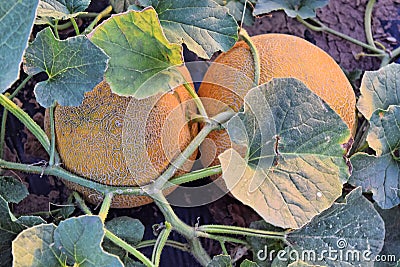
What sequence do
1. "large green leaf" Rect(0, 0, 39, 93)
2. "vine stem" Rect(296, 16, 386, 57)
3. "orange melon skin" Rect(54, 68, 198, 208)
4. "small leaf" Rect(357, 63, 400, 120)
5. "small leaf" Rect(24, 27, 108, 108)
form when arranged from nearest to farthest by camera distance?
"large green leaf" Rect(0, 0, 39, 93), "small leaf" Rect(24, 27, 108, 108), "orange melon skin" Rect(54, 68, 198, 208), "small leaf" Rect(357, 63, 400, 120), "vine stem" Rect(296, 16, 386, 57)

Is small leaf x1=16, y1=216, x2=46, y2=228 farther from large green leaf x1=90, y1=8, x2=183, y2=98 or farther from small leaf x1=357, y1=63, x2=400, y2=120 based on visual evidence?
small leaf x1=357, y1=63, x2=400, y2=120

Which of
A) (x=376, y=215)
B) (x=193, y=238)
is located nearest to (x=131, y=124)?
(x=193, y=238)

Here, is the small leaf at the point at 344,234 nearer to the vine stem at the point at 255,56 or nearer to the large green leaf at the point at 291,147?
the large green leaf at the point at 291,147

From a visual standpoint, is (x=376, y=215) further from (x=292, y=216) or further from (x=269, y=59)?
(x=269, y=59)

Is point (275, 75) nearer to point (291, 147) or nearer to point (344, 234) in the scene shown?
point (291, 147)

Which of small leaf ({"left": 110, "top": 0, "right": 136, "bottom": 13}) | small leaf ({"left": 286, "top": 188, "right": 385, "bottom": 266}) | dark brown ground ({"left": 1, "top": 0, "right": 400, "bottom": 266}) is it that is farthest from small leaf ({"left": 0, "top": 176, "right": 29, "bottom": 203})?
small leaf ({"left": 286, "top": 188, "right": 385, "bottom": 266})

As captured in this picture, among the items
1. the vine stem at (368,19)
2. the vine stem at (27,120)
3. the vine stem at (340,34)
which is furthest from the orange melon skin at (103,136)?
the vine stem at (368,19)

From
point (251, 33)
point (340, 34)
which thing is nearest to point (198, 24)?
point (251, 33)

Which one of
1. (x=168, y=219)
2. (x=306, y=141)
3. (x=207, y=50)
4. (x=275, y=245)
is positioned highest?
(x=207, y=50)
